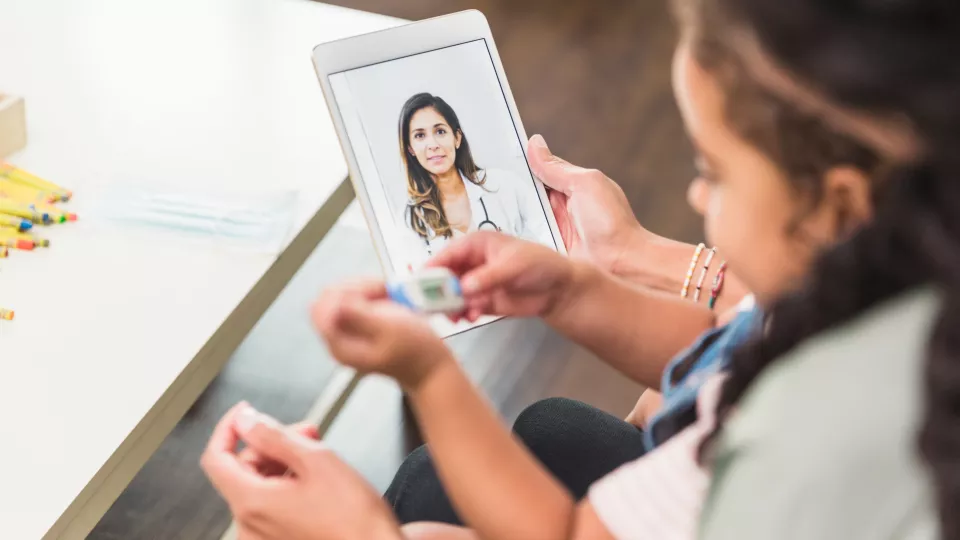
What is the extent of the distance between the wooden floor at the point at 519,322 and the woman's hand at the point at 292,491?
639mm

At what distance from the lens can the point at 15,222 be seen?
0.90 meters

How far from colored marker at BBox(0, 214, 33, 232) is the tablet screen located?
0.32m

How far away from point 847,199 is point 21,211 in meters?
A: 0.76

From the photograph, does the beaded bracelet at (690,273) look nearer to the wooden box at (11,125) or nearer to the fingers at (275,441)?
the fingers at (275,441)

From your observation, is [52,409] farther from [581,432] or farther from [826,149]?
[826,149]

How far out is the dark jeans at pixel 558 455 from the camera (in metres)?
0.83

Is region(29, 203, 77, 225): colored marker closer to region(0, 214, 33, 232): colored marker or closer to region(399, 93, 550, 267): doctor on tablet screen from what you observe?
region(0, 214, 33, 232): colored marker

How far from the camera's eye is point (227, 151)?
3.42 ft

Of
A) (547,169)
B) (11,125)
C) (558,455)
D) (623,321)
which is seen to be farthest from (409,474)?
(11,125)

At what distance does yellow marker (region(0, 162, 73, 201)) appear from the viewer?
95 centimetres

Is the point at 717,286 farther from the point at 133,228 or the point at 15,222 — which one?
the point at 15,222

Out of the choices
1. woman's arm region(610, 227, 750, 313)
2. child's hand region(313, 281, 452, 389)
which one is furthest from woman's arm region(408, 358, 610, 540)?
woman's arm region(610, 227, 750, 313)

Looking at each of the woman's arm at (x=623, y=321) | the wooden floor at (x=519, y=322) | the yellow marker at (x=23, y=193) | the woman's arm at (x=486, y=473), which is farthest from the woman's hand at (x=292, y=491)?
the wooden floor at (x=519, y=322)

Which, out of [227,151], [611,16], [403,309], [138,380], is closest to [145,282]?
[138,380]
